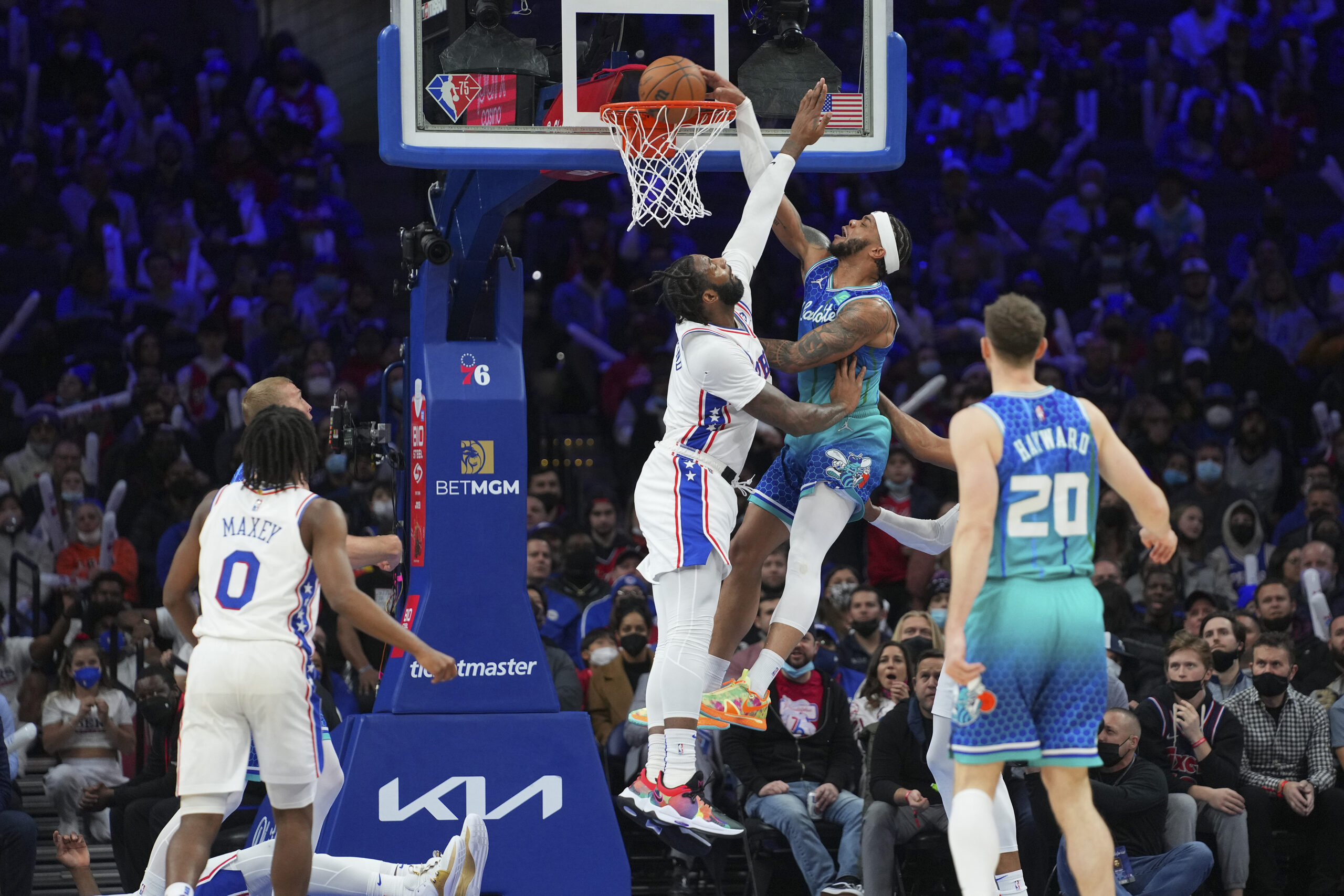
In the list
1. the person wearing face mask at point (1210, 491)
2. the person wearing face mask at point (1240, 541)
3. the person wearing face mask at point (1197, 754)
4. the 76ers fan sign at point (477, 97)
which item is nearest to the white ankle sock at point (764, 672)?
the 76ers fan sign at point (477, 97)

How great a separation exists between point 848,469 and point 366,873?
275 centimetres

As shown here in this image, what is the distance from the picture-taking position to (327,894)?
25.7 feet

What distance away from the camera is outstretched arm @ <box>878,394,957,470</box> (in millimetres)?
8109

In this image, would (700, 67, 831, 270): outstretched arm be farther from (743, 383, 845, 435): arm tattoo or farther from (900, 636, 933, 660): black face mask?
(900, 636, 933, 660): black face mask

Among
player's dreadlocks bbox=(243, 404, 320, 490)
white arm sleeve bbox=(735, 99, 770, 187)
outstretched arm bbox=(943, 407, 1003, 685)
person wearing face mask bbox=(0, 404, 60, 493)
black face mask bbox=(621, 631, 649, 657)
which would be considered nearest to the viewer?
outstretched arm bbox=(943, 407, 1003, 685)

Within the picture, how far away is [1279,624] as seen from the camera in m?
11.8

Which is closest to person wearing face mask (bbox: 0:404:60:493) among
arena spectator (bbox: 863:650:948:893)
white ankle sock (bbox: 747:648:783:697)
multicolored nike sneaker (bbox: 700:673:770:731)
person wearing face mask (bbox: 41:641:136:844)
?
person wearing face mask (bbox: 41:641:136:844)

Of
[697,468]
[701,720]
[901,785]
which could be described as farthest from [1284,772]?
[697,468]

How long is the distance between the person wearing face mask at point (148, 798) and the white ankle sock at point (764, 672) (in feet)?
12.5

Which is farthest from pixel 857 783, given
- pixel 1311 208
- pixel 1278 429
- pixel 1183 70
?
pixel 1183 70

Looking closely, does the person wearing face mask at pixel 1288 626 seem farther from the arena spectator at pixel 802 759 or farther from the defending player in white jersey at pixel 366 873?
the defending player in white jersey at pixel 366 873

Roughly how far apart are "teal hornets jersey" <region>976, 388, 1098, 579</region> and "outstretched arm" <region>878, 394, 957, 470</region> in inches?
67.1

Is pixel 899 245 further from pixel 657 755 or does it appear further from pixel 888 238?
pixel 657 755

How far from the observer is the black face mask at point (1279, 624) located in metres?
11.7
